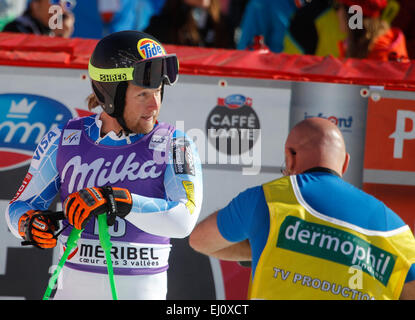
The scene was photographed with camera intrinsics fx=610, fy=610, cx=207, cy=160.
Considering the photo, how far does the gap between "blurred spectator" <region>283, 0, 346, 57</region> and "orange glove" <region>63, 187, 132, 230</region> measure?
312 centimetres

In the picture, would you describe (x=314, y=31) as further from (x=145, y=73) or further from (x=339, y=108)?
(x=145, y=73)

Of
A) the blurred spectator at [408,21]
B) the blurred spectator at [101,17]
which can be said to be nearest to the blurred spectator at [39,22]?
the blurred spectator at [101,17]

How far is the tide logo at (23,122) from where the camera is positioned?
3.65m

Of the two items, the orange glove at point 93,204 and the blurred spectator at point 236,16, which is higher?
the blurred spectator at point 236,16

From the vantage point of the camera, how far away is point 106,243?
2.48m

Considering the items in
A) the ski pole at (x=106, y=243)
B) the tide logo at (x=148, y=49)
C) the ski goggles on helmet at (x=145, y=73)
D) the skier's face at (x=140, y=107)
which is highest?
the tide logo at (x=148, y=49)

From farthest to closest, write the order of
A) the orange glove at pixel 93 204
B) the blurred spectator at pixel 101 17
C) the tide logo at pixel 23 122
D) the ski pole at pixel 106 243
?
the blurred spectator at pixel 101 17 → the tide logo at pixel 23 122 → the ski pole at pixel 106 243 → the orange glove at pixel 93 204

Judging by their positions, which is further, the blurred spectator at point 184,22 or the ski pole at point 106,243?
the blurred spectator at point 184,22

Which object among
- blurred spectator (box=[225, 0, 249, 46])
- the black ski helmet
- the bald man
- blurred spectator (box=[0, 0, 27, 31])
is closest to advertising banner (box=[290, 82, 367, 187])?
the black ski helmet

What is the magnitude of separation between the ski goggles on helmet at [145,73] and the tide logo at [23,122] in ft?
3.50

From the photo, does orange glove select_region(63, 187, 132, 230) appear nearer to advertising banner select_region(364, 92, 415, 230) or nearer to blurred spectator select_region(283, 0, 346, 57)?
advertising banner select_region(364, 92, 415, 230)

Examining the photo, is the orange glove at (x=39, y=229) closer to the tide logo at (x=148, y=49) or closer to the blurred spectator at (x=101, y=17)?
the tide logo at (x=148, y=49)

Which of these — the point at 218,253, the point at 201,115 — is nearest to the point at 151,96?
the point at 218,253
